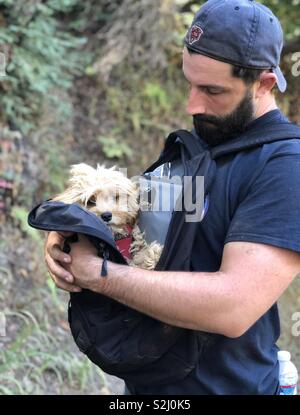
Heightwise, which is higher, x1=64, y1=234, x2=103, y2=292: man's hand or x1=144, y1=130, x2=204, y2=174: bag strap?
x1=144, y1=130, x2=204, y2=174: bag strap

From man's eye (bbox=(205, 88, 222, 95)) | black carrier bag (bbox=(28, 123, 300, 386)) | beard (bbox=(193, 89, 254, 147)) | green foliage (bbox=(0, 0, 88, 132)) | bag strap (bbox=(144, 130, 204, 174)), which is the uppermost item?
green foliage (bbox=(0, 0, 88, 132))

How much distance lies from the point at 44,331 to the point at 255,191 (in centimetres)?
417

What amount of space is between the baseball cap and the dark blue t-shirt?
0.25 meters

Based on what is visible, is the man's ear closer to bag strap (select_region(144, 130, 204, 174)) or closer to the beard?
the beard

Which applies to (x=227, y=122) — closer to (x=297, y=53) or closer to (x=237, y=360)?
(x=237, y=360)

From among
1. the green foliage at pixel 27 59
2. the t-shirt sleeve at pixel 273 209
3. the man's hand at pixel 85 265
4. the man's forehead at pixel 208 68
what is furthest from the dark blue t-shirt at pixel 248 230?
the green foliage at pixel 27 59

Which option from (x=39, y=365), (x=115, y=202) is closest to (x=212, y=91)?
(x=115, y=202)

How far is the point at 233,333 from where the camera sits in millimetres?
2223

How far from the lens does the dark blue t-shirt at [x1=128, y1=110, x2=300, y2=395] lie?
2219 millimetres

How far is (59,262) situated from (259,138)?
92 centimetres

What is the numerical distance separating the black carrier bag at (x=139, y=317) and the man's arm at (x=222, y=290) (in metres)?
0.13

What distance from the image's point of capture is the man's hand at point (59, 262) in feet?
7.99

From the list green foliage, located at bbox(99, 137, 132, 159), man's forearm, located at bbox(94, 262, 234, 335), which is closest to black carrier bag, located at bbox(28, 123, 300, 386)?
man's forearm, located at bbox(94, 262, 234, 335)
